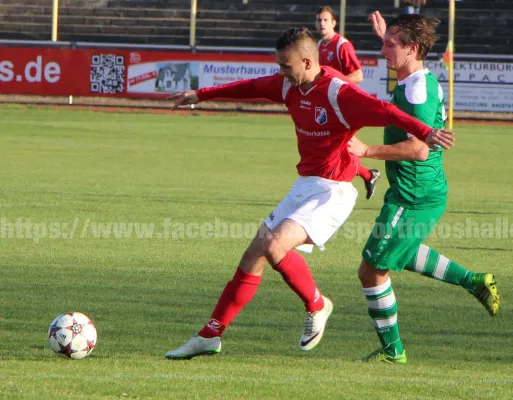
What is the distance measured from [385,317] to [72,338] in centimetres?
173

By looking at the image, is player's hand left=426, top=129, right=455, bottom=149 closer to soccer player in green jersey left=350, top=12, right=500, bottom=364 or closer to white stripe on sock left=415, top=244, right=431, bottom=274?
soccer player in green jersey left=350, top=12, right=500, bottom=364

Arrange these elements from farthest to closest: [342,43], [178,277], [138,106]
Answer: [138,106] < [342,43] < [178,277]

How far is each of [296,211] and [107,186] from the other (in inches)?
355

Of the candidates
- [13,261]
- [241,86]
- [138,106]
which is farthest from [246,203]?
[138,106]

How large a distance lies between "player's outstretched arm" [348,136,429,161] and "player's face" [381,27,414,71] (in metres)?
0.56

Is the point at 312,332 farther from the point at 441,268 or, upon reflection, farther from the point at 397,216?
the point at 441,268

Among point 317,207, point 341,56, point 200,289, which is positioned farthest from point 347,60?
point 317,207

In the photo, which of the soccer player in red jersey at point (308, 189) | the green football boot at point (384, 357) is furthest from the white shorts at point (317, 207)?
the green football boot at point (384, 357)

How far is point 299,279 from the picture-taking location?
5875 mm

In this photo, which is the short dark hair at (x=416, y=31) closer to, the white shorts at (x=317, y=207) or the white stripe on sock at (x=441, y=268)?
the white shorts at (x=317, y=207)

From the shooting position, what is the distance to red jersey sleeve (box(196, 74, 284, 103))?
6.19 meters

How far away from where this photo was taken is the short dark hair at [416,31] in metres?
5.90

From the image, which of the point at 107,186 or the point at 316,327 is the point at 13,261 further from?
the point at 107,186

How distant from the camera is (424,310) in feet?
24.2
